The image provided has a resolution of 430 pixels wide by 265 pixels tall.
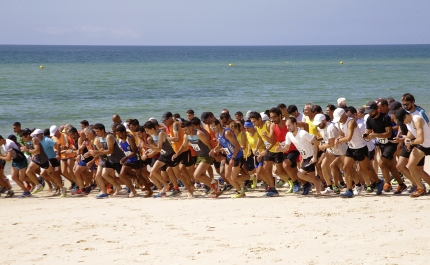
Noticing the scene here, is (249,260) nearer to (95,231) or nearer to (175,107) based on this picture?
(95,231)

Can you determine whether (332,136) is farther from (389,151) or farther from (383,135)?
(389,151)

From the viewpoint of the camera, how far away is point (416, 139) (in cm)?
907

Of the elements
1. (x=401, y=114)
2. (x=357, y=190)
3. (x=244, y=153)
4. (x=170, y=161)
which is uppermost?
(x=401, y=114)

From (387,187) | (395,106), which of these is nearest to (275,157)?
(387,187)

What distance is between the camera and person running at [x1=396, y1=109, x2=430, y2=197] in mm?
9031

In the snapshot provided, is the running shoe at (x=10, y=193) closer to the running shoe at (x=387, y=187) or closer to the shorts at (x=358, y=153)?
the shorts at (x=358, y=153)

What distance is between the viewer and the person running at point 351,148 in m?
9.66

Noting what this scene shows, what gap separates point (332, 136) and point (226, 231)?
275 cm

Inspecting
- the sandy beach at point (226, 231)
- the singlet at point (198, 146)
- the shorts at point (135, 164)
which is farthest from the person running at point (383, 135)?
the shorts at point (135, 164)

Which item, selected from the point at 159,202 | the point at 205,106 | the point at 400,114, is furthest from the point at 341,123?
the point at 205,106

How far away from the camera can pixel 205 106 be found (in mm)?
32094

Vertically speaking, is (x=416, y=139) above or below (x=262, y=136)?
above

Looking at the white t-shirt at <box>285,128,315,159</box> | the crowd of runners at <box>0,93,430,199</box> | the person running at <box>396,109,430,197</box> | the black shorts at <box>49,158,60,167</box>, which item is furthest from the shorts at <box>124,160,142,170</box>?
the person running at <box>396,109,430,197</box>

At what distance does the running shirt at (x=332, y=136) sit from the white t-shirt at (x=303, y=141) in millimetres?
222
